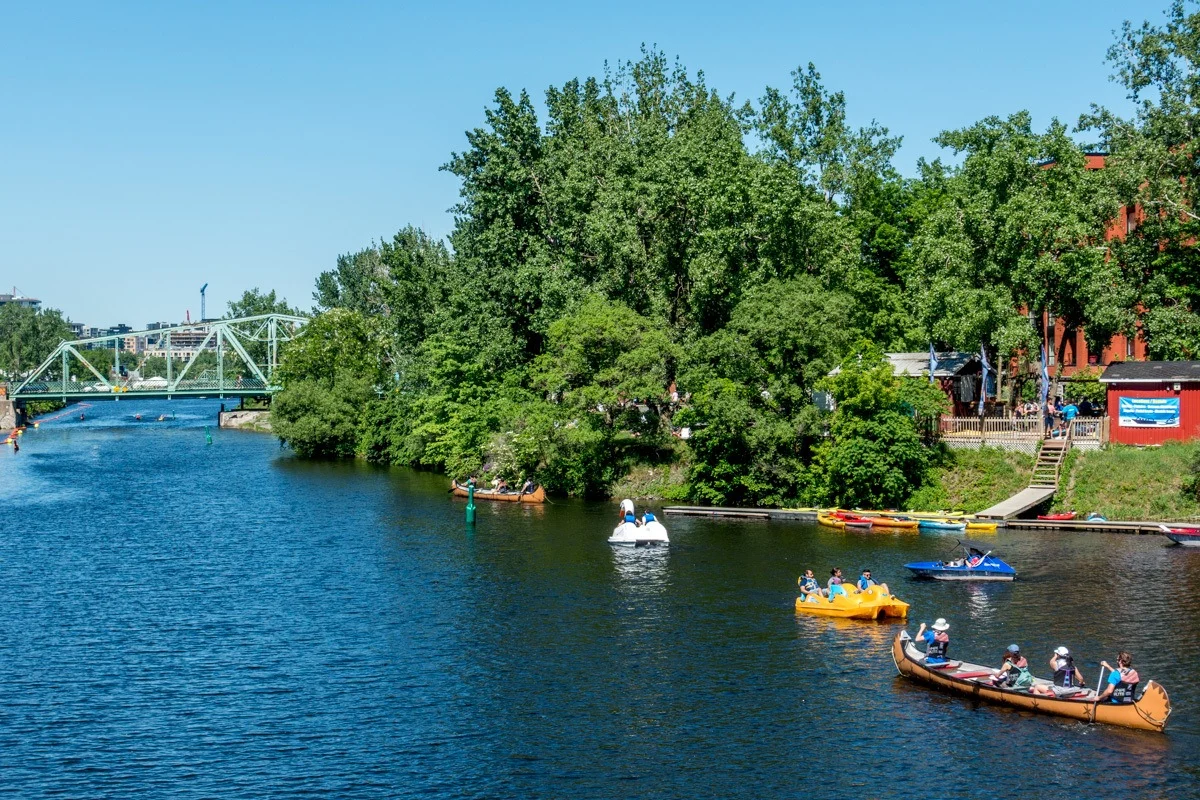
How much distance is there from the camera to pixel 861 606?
158ft

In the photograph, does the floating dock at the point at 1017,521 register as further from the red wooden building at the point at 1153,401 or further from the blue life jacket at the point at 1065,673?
the blue life jacket at the point at 1065,673

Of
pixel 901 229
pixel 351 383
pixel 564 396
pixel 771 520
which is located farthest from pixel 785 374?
pixel 351 383

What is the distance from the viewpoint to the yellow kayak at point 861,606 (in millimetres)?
47875

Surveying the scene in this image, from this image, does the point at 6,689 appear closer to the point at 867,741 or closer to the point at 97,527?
the point at 867,741

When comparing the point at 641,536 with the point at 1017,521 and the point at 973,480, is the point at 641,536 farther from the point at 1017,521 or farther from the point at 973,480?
the point at 973,480

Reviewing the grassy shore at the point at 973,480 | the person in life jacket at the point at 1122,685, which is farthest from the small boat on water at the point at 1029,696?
the grassy shore at the point at 973,480

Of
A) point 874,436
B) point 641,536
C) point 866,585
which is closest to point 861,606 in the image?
point 866,585

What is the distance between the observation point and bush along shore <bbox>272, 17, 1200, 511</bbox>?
68.6m

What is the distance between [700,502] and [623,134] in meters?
34.9

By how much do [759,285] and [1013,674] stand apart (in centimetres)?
4248

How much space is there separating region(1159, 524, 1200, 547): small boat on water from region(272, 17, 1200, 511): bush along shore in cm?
728

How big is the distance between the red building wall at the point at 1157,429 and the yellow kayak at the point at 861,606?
28.0 m

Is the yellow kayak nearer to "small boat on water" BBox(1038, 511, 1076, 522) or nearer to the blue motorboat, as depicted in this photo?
the blue motorboat

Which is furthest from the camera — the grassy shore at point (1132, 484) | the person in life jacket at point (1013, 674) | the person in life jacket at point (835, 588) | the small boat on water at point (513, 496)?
the small boat on water at point (513, 496)
